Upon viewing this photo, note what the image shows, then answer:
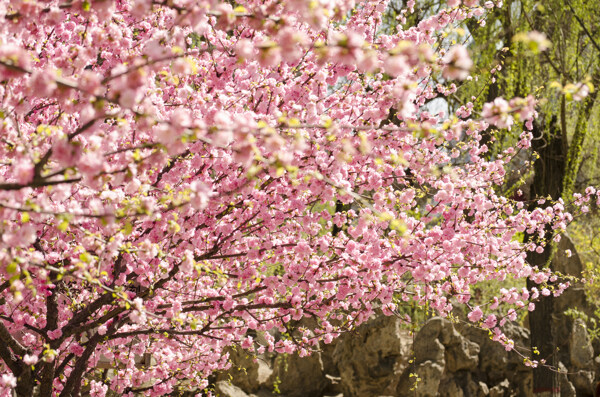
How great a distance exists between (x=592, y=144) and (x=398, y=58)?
30.8 feet

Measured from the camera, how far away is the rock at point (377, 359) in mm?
9602

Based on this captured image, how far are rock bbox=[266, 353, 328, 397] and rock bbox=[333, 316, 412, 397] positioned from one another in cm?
114

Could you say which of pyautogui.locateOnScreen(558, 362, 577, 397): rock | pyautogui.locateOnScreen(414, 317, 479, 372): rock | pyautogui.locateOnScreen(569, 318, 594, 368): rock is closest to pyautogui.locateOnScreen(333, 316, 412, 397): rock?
pyautogui.locateOnScreen(414, 317, 479, 372): rock

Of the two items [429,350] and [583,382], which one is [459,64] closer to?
[429,350]

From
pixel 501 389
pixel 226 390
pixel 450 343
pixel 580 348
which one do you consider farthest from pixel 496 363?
pixel 226 390

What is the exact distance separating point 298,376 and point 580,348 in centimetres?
587

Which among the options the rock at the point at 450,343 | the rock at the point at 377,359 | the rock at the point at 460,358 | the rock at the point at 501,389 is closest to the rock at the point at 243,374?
the rock at the point at 377,359

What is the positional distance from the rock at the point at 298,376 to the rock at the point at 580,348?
519cm

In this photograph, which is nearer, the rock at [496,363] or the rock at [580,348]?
the rock at [496,363]

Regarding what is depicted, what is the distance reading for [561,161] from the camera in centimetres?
898

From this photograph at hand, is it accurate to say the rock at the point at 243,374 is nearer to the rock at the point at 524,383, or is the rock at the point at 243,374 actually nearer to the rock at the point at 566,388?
the rock at the point at 524,383

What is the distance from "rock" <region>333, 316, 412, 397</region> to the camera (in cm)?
960

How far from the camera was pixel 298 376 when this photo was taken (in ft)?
35.9

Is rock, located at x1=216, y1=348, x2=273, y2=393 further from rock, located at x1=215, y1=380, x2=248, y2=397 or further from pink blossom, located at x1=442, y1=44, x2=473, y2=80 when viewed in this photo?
pink blossom, located at x1=442, y1=44, x2=473, y2=80
